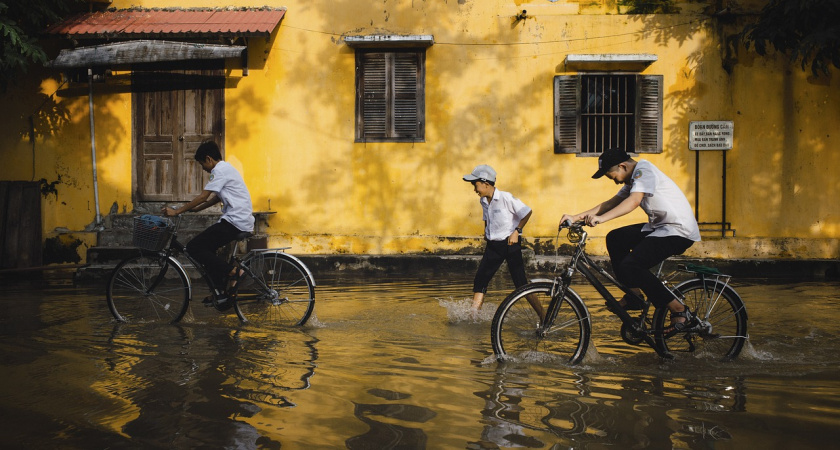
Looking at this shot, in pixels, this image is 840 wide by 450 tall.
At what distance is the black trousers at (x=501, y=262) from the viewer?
753 centimetres

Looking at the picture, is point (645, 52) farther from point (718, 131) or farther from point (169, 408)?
point (169, 408)

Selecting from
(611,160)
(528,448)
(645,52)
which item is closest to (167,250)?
(611,160)

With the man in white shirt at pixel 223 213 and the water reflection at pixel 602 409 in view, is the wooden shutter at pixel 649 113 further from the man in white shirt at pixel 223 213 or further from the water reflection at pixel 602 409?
the water reflection at pixel 602 409

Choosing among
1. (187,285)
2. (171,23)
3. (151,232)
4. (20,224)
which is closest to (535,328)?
(187,285)

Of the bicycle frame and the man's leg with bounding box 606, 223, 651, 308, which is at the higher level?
the man's leg with bounding box 606, 223, 651, 308

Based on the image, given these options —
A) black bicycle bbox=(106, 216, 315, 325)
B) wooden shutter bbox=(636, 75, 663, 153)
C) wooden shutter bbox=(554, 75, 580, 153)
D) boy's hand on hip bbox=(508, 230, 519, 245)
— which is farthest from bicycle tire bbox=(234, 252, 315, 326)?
wooden shutter bbox=(636, 75, 663, 153)

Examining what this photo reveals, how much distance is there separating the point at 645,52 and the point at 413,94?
3867 mm

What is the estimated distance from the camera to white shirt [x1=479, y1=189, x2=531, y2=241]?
753cm

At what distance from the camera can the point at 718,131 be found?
12984 mm

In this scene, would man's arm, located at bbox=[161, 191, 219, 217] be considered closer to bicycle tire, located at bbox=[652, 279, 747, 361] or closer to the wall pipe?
bicycle tire, located at bbox=[652, 279, 747, 361]

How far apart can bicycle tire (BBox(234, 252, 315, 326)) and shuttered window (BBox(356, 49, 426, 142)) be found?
594 cm

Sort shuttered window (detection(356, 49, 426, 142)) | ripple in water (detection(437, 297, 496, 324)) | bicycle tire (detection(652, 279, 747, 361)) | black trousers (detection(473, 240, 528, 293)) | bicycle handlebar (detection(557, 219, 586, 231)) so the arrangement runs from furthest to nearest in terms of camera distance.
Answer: shuttered window (detection(356, 49, 426, 142)), ripple in water (detection(437, 297, 496, 324)), black trousers (detection(473, 240, 528, 293)), bicycle tire (detection(652, 279, 747, 361)), bicycle handlebar (detection(557, 219, 586, 231))

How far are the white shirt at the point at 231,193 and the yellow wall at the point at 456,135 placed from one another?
5.39 m

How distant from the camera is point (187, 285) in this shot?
775cm
